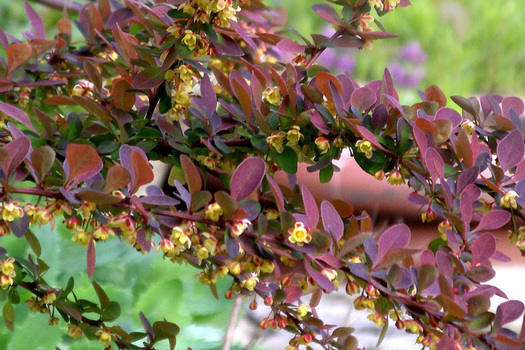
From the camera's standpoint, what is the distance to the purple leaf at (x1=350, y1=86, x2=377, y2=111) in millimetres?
505

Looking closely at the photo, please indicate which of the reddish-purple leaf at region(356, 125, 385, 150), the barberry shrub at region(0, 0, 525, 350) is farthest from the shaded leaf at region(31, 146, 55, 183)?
the reddish-purple leaf at region(356, 125, 385, 150)

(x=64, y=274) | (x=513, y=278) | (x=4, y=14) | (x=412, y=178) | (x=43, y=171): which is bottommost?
(x=64, y=274)

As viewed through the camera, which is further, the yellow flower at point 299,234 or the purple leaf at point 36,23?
the purple leaf at point 36,23

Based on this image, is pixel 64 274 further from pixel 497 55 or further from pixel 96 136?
pixel 497 55

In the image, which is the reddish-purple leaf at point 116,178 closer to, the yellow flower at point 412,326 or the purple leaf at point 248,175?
the purple leaf at point 248,175

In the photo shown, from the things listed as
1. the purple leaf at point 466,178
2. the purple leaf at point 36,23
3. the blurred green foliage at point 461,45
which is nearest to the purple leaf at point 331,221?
the purple leaf at point 466,178

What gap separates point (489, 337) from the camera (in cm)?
44

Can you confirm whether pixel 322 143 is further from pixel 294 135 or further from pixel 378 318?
pixel 378 318

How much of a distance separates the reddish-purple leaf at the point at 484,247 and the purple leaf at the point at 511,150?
0.24 feet

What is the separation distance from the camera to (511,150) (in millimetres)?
503

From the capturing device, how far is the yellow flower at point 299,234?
1.39ft

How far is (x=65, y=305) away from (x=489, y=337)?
0.35 m

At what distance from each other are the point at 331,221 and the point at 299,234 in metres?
0.05

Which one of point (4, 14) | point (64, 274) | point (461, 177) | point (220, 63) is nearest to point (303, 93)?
point (461, 177)
